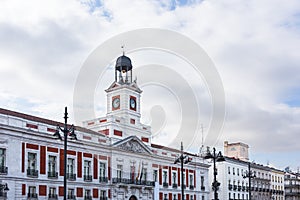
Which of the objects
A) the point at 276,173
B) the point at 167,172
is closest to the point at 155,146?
the point at 167,172

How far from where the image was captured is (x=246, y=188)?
8188 centimetres

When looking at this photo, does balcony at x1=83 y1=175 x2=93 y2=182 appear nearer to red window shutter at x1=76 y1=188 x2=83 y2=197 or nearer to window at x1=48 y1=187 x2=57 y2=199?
red window shutter at x1=76 y1=188 x2=83 y2=197

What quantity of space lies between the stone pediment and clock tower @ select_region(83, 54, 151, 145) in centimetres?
74

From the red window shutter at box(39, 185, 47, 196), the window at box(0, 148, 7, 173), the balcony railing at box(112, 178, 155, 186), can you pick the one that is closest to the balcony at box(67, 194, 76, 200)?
the red window shutter at box(39, 185, 47, 196)

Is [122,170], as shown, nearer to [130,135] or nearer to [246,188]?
[130,135]

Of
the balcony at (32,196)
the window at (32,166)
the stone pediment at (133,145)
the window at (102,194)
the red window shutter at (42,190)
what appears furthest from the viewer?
the stone pediment at (133,145)

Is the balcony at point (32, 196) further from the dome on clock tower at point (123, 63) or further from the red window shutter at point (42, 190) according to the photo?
the dome on clock tower at point (123, 63)

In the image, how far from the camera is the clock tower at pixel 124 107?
2086 inches

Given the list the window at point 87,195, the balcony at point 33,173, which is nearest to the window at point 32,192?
the balcony at point 33,173

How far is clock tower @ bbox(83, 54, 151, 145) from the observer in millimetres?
52978

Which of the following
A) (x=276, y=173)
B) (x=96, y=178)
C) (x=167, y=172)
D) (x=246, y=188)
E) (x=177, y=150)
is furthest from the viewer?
(x=276, y=173)

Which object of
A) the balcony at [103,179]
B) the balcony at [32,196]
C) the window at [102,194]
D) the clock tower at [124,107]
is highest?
the clock tower at [124,107]

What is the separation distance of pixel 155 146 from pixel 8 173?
82.7ft

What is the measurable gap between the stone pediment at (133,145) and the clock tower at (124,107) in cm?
74
